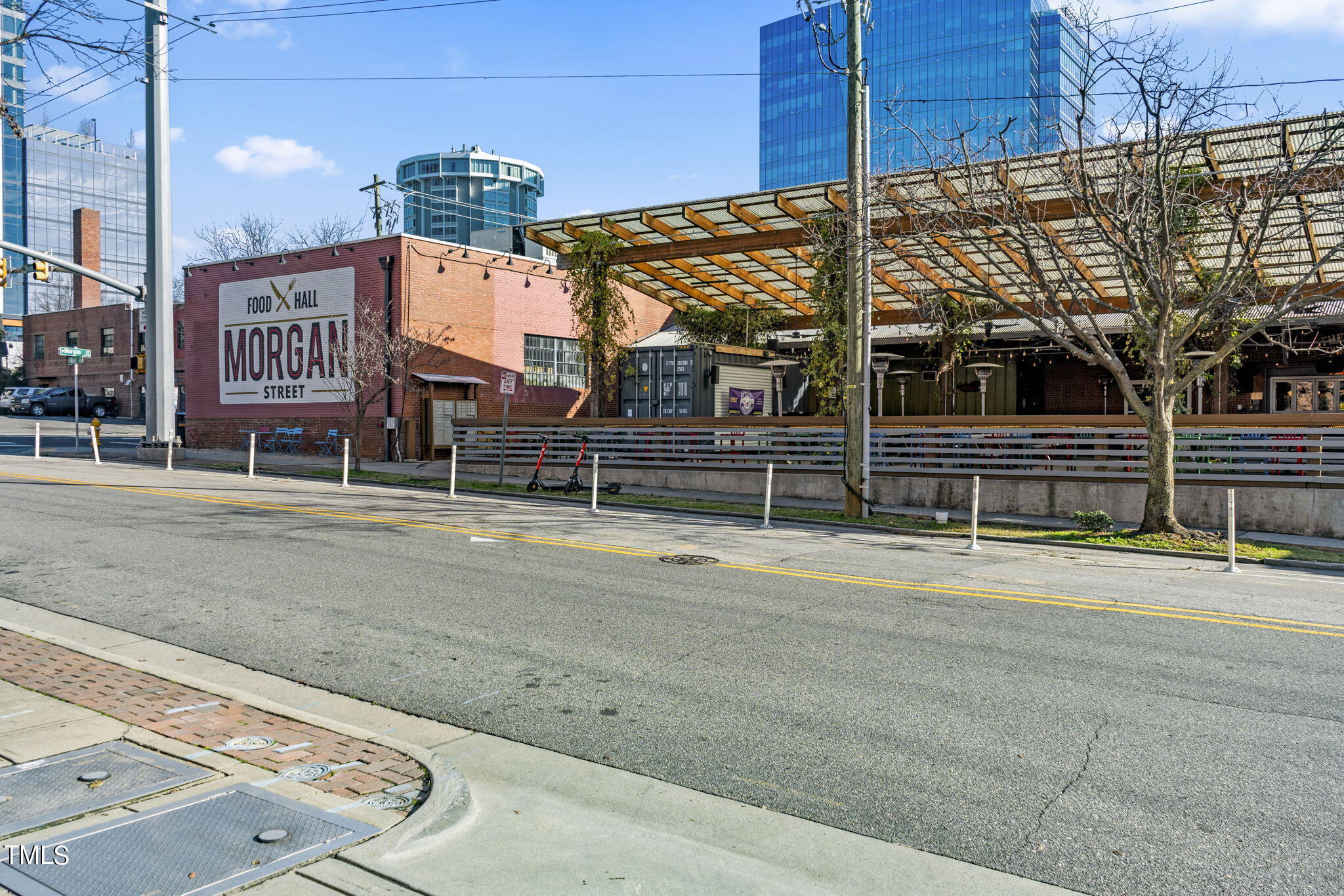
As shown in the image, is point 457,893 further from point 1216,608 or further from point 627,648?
point 1216,608

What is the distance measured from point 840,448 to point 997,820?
16858 millimetres

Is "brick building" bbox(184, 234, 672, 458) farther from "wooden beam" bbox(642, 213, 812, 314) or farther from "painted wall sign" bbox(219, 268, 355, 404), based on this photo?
"wooden beam" bbox(642, 213, 812, 314)

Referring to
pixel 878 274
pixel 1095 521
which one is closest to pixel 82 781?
pixel 1095 521

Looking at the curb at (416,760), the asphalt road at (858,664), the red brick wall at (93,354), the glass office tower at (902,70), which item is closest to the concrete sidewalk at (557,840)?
the curb at (416,760)

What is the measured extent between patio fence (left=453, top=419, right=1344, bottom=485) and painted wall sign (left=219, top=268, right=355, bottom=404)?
942cm

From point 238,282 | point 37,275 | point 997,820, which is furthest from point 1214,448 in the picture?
point 238,282

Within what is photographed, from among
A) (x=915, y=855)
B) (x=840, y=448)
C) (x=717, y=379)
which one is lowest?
(x=915, y=855)

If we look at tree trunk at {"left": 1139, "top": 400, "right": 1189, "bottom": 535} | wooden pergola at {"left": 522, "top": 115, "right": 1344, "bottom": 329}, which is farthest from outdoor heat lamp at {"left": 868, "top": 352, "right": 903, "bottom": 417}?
tree trunk at {"left": 1139, "top": 400, "right": 1189, "bottom": 535}

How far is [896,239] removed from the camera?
20266 millimetres

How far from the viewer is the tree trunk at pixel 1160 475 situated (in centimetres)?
1524

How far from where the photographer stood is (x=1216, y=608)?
30.0 ft

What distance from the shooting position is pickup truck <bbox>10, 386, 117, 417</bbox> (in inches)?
2160

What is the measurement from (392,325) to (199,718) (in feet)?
88.7

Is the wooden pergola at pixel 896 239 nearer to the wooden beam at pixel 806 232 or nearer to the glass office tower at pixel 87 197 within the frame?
the wooden beam at pixel 806 232
